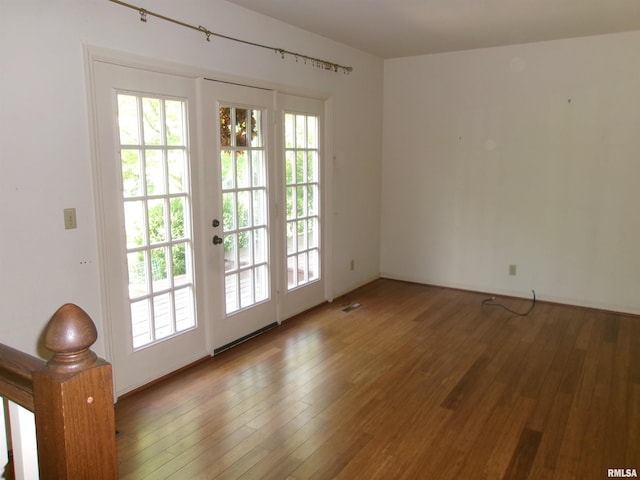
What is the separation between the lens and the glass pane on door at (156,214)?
9.72ft

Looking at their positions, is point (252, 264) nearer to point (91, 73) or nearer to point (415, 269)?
point (91, 73)

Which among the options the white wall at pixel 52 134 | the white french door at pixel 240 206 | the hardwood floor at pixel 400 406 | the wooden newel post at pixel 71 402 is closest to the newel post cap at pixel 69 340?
the wooden newel post at pixel 71 402

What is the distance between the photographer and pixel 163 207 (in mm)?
3184

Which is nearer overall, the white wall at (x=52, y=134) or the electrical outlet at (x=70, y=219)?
the white wall at (x=52, y=134)

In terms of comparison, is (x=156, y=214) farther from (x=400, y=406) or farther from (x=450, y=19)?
(x=450, y=19)

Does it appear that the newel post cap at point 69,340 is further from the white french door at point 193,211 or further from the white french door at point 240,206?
the white french door at point 240,206

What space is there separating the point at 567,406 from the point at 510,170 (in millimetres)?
2803

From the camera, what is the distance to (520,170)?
199 inches

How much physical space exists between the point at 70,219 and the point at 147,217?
503mm

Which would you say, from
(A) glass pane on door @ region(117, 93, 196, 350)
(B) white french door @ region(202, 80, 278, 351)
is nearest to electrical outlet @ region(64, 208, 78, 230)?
(A) glass pane on door @ region(117, 93, 196, 350)

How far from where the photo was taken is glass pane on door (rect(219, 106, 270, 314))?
12.1 ft

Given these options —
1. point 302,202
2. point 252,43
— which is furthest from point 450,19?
point 302,202

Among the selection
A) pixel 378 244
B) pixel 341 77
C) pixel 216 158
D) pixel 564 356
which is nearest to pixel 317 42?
pixel 341 77

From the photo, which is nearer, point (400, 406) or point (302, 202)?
point (400, 406)
